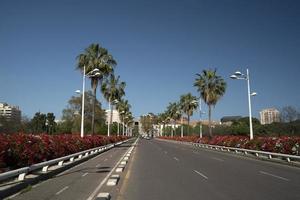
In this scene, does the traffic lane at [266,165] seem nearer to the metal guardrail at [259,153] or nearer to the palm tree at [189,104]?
the metal guardrail at [259,153]

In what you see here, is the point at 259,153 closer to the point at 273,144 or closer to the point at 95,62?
the point at 273,144

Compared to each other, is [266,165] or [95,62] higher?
[95,62]

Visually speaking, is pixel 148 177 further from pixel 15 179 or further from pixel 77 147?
pixel 77 147

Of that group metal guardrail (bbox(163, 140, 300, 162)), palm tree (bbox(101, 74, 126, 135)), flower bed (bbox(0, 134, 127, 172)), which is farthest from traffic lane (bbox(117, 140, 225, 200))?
palm tree (bbox(101, 74, 126, 135))

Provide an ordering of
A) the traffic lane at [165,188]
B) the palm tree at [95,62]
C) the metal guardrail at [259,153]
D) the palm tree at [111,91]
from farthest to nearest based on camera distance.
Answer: the palm tree at [111,91] → the palm tree at [95,62] → the metal guardrail at [259,153] → the traffic lane at [165,188]

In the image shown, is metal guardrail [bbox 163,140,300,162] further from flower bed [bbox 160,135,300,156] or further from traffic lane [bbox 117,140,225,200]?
traffic lane [bbox 117,140,225,200]

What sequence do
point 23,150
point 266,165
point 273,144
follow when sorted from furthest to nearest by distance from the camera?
point 273,144 < point 266,165 < point 23,150

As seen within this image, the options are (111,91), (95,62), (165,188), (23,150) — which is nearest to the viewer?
(165,188)

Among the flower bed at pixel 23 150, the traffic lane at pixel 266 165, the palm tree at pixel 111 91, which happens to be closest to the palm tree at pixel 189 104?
the palm tree at pixel 111 91

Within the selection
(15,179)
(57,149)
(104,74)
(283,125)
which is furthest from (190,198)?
(283,125)

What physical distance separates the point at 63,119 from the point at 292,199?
11432 centimetres

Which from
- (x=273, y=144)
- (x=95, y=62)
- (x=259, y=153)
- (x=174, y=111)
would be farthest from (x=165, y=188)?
(x=174, y=111)

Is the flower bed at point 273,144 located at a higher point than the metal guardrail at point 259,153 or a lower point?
higher

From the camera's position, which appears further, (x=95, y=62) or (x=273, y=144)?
(x=95, y=62)
